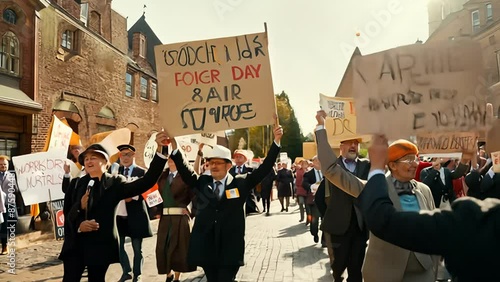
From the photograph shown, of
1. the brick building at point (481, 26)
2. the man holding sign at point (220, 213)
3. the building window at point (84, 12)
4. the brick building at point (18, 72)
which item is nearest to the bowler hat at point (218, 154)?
the man holding sign at point (220, 213)

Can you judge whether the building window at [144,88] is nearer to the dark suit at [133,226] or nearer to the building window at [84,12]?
the building window at [84,12]

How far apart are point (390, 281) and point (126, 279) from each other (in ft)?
14.8

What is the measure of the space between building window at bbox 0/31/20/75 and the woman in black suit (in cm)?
1122

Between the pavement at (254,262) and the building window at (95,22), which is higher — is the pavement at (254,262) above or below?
below

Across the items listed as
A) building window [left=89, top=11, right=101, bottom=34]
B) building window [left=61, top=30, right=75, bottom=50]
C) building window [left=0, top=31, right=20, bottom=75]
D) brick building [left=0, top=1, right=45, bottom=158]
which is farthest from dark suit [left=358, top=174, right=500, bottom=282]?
building window [left=89, top=11, right=101, bottom=34]

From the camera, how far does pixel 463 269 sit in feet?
6.16

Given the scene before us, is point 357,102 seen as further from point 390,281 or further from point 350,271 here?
point 350,271

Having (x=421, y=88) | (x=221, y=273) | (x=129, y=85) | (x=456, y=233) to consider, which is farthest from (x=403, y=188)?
(x=129, y=85)

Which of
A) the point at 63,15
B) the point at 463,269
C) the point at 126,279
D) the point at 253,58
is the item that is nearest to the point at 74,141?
the point at 126,279

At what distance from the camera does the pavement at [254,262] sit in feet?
23.2

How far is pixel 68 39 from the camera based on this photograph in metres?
17.4

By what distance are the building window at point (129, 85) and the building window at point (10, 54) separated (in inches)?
333

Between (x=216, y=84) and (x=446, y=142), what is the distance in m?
2.46

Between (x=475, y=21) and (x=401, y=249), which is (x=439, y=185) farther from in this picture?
(x=475, y=21)
